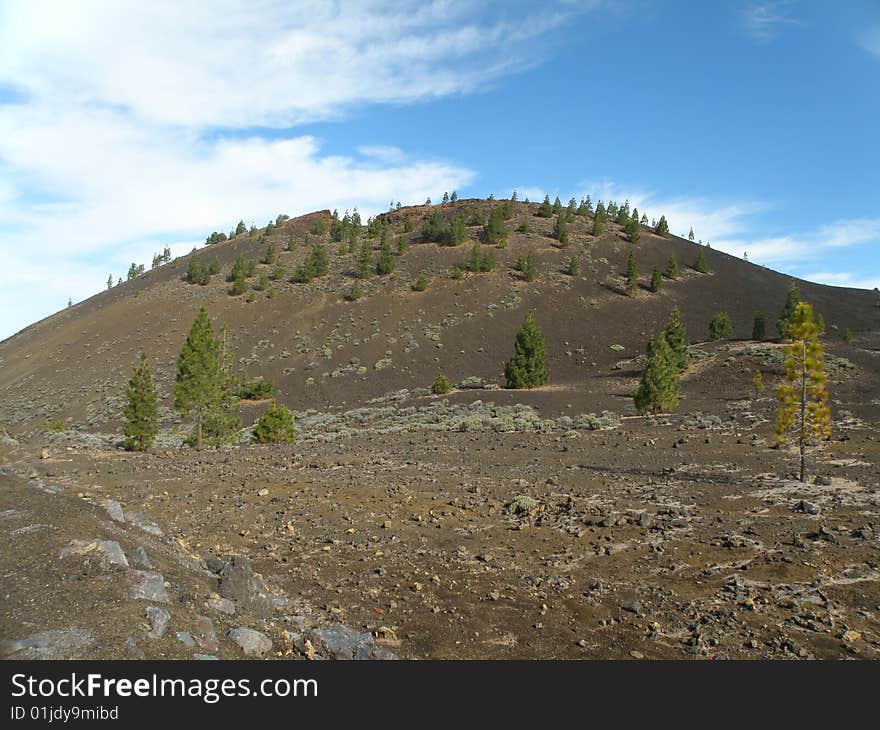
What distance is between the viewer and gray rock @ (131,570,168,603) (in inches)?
279

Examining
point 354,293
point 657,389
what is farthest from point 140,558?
point 354,293

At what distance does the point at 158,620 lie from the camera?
21.1ft

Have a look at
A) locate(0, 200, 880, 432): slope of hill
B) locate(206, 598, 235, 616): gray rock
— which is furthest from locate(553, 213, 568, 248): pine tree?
locate(206, 598, 235, 616): gray rock

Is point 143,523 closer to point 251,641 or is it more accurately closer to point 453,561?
point 251,641

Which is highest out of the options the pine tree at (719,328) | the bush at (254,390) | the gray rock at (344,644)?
the pine tree at (719,328)

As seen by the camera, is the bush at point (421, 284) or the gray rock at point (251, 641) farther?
the bush at point (421, 284)

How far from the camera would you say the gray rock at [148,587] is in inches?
279

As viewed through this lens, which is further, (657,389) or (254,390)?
(254,390)

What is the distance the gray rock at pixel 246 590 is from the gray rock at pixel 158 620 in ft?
5.21

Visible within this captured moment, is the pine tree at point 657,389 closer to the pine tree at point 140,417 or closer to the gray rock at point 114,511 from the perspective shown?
the pine tree at point 140,417

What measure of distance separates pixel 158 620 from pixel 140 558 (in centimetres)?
237

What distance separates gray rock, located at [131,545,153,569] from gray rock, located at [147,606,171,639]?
1.84 metres

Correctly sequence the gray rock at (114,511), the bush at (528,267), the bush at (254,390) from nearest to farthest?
the gray rock at (114,511), the bush at (254,390), the bush at (528,267)

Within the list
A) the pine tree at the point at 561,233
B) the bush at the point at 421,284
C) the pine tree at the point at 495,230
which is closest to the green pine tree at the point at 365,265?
the bush at the point at 421,284
